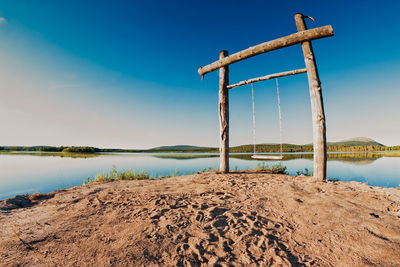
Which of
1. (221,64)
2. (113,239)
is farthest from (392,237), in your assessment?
(221,64)

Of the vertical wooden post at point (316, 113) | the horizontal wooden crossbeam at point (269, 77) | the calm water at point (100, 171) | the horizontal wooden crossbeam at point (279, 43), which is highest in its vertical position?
the horizontal wooden crossbeam at point (279, 43)

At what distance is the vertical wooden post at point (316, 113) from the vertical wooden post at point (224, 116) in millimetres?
2919

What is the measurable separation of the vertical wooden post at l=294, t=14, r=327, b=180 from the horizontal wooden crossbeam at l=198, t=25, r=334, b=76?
0.83 ft

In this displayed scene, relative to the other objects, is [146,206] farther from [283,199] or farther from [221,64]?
[221,64]

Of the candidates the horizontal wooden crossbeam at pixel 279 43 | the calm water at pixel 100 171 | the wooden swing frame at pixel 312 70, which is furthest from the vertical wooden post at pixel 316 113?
the calm water at pixel 100 171

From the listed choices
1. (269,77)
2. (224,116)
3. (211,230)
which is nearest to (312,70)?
(269,77)

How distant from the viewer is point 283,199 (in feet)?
12.4

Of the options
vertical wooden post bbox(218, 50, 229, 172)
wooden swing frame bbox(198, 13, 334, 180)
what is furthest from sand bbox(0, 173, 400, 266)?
vertical wooden post bbox(218, 50, 229, 172)

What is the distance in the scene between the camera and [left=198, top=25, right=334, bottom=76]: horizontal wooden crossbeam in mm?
5176

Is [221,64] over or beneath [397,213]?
over

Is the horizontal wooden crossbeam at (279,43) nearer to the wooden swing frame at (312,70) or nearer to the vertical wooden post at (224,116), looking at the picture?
the wooden swing frame at (312,70)

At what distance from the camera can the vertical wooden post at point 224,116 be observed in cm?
712

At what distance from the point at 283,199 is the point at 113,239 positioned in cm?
335

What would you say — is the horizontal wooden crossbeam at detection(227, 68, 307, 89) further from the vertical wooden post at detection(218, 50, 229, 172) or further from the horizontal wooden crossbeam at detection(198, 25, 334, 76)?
the horizontal wooden crossbeam at detection(198, 25, 334, 76)
